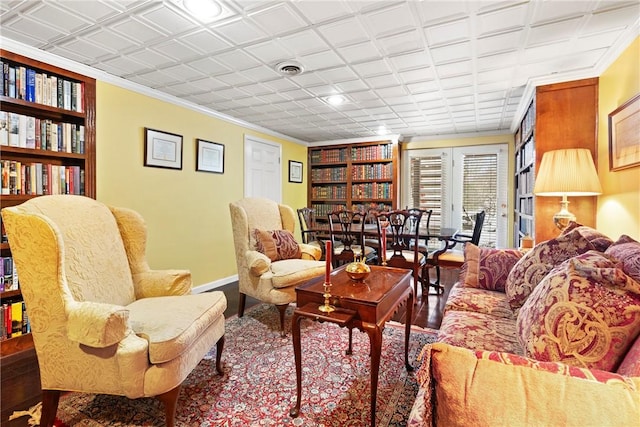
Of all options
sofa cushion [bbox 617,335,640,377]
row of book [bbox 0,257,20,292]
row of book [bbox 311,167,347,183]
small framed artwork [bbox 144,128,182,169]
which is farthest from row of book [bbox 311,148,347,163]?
sofa cushion [bbox 617,335,640,377]

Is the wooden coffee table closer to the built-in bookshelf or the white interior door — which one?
the built-in bookshelf

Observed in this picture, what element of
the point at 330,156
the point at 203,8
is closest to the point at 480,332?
the point at 203,8

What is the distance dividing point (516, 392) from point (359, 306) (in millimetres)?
884

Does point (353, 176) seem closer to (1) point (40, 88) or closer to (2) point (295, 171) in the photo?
(2) point (295, 171)

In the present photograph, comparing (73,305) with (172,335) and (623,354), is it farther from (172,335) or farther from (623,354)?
(623,354)

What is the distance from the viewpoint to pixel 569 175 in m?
2.32

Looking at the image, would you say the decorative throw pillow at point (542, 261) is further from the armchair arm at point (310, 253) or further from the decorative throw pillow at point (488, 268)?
the armchair arm at point (310, 253)

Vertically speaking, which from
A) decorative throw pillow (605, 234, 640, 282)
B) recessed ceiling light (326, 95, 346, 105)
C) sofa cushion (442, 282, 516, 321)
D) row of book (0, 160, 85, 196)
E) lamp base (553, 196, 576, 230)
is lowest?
sofa cushion (442, 282, 516, 321)

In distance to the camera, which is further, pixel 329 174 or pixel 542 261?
pixel 329 174

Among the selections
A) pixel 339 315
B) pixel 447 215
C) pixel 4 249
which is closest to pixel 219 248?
pixel 4 249

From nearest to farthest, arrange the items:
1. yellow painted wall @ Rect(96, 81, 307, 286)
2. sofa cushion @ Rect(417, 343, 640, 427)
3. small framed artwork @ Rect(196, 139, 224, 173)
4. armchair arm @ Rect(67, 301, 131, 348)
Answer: sofa cushion @ Rect(417, 343, 640, 427), armchair arm @ Rect(67, 301, 131, 348), yellow painted wall @ Rect(96, 81, 307, 286), small framed artwork @ Rect(196, 139, 224, 173)

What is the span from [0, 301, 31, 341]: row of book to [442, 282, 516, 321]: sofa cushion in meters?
2.83

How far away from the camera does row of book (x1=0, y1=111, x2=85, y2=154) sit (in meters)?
2.16

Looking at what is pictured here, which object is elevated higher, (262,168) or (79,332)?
(262,168)
